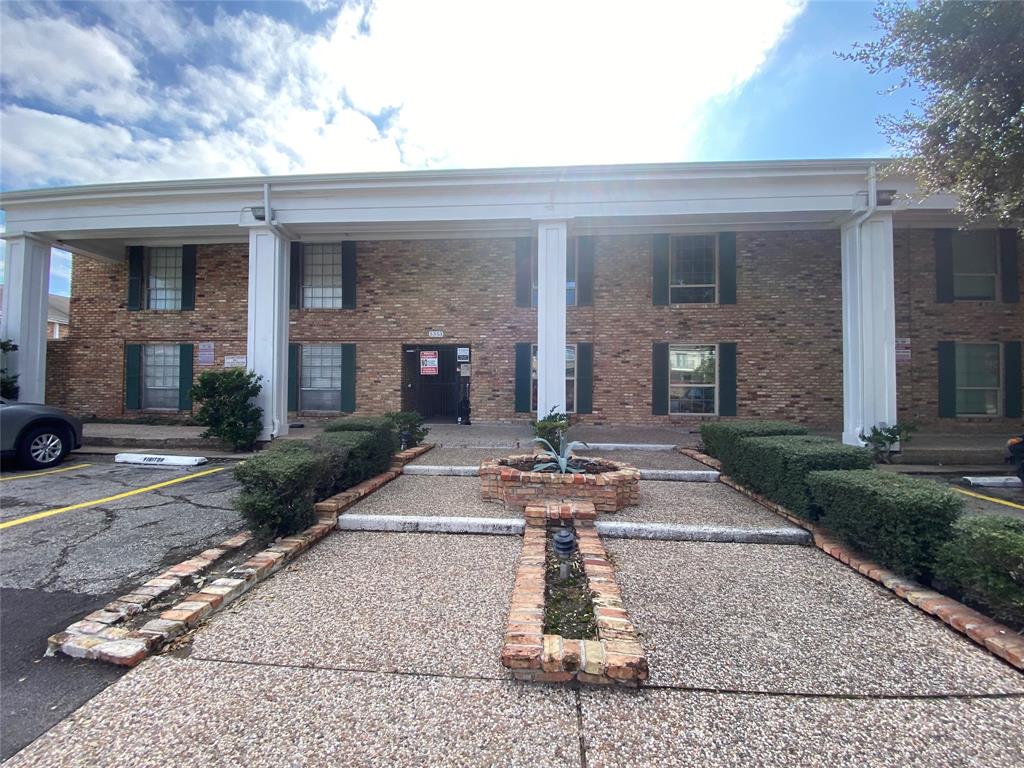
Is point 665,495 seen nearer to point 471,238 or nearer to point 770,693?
point 770,693

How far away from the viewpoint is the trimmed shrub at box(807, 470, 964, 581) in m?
2.96

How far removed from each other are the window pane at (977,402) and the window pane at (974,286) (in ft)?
7.04

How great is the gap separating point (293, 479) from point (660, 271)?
9.46 metres

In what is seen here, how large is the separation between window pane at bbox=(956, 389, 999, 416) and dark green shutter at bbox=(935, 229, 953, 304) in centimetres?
212

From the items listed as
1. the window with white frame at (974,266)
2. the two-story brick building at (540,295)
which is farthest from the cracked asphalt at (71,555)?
the window with white frame at (974,266)

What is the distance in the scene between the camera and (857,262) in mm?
8227

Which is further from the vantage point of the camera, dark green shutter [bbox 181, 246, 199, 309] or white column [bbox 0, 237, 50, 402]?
dark green shutter [bbox 181, 246, 199, 309]

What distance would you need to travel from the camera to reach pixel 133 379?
11.8 m

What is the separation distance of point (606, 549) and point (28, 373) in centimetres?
1234

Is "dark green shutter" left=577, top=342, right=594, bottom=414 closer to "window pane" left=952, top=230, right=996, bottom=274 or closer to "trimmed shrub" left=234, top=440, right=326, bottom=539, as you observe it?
"trimmed shrub" left=234, top=440, right=326, bottom=539

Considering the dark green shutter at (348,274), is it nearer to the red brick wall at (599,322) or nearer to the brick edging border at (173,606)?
the red brick wall at (599,322)

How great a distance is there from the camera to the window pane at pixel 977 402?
34.0 feet

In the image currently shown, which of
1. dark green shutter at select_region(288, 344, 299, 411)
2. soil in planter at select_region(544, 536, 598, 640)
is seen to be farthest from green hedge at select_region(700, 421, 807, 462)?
dark green shutter at select_region(288, 344, 299, 411)

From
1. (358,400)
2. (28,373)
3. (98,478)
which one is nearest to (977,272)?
(358,400)
